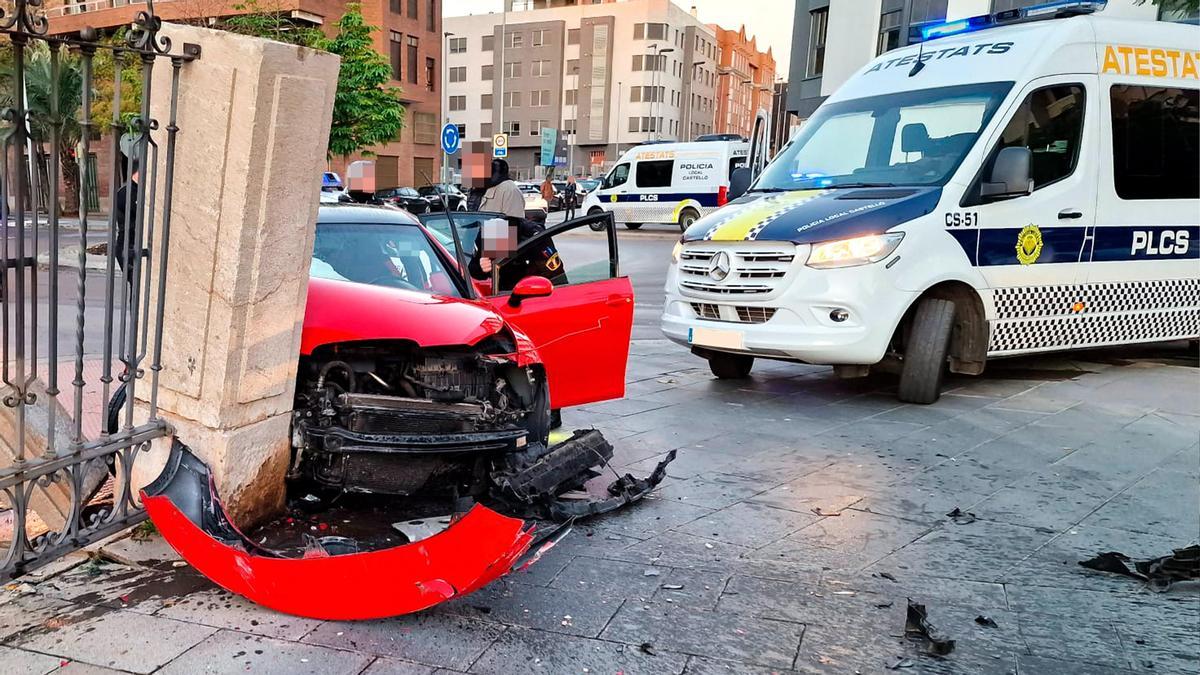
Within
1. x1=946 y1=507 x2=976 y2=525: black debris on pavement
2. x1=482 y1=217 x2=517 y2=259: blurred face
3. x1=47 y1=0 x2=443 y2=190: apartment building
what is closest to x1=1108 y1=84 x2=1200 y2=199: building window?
x1=946 y1=507 x2=976 y2=525: black debris on pavement

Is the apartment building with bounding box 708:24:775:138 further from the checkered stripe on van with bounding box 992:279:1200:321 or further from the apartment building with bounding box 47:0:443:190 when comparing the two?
the checkered stripe on van with bounding box 992:279:1200:321

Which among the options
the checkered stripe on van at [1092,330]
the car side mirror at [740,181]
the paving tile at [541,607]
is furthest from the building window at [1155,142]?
the paving tile at [541,607]

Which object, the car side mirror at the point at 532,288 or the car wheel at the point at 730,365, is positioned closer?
the car side mirror at the point at 532,288

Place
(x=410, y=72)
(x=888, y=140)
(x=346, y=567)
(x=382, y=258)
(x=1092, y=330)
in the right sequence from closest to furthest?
(x=346, y=567)
(x=382, y=258)
(x=888, y=140)
(x=1092, y=330)
(x=410, y=72)

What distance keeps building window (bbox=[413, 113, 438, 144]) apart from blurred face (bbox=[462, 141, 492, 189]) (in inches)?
1717

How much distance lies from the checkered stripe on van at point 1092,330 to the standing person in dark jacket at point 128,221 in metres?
5.76

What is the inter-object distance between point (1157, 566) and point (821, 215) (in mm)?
3190

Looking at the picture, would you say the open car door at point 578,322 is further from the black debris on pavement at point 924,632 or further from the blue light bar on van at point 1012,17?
the blue light bar on van at point 1012,17

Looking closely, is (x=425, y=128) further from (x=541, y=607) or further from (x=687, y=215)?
(x=541, y=607)

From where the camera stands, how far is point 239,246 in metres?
3.11

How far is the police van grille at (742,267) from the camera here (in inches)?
234

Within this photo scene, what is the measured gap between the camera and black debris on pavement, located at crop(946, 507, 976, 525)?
13.3 ft

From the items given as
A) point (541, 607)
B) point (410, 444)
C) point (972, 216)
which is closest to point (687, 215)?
point (972, 216)

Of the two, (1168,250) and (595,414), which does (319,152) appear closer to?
(595,414)
